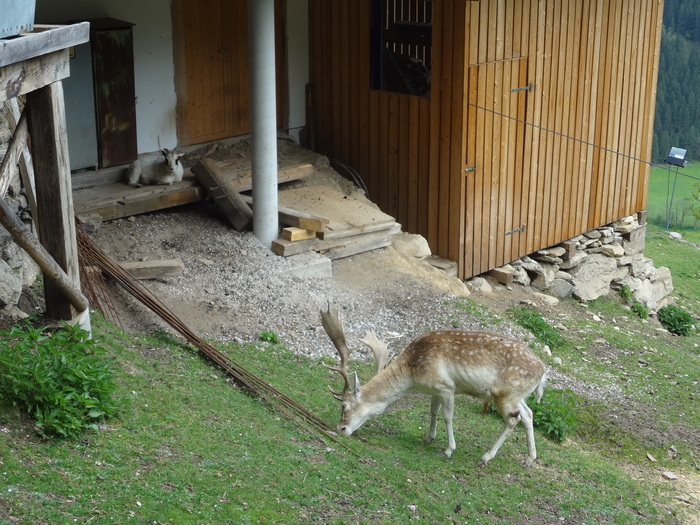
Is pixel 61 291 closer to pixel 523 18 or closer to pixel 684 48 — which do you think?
pixel 523 18

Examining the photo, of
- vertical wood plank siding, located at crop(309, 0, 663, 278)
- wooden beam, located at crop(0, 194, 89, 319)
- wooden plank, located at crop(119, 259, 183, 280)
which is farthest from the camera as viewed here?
vertical wood plank siding, located at crop(309, 0, 663, 278)

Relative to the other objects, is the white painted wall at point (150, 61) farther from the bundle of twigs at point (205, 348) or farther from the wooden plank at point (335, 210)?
the bundle of twigs at point (205, 348)

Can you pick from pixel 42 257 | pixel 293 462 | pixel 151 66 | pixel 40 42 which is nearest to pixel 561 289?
pixel 151 66

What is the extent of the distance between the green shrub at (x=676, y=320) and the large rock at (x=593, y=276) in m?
1.09

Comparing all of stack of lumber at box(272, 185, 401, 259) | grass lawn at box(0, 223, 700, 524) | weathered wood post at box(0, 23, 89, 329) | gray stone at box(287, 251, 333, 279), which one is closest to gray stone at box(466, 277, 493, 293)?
stack of lumber at box(272, 185, 401, 259)

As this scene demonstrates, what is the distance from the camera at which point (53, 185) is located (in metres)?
7.32

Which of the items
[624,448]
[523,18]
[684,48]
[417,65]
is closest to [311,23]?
[417,65]

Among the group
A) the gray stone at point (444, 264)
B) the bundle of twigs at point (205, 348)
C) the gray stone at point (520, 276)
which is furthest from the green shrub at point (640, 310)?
the bundle of twigs at point (205, 348)

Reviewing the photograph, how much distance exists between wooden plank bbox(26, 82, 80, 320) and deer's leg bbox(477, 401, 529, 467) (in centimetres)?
365

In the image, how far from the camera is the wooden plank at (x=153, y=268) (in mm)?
10453

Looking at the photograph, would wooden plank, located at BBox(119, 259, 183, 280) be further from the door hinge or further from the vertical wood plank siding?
the door hinge

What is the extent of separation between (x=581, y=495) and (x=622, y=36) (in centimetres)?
1045

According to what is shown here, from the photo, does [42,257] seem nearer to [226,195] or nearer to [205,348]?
[205,348]

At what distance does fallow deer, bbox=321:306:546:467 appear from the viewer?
7.77m
